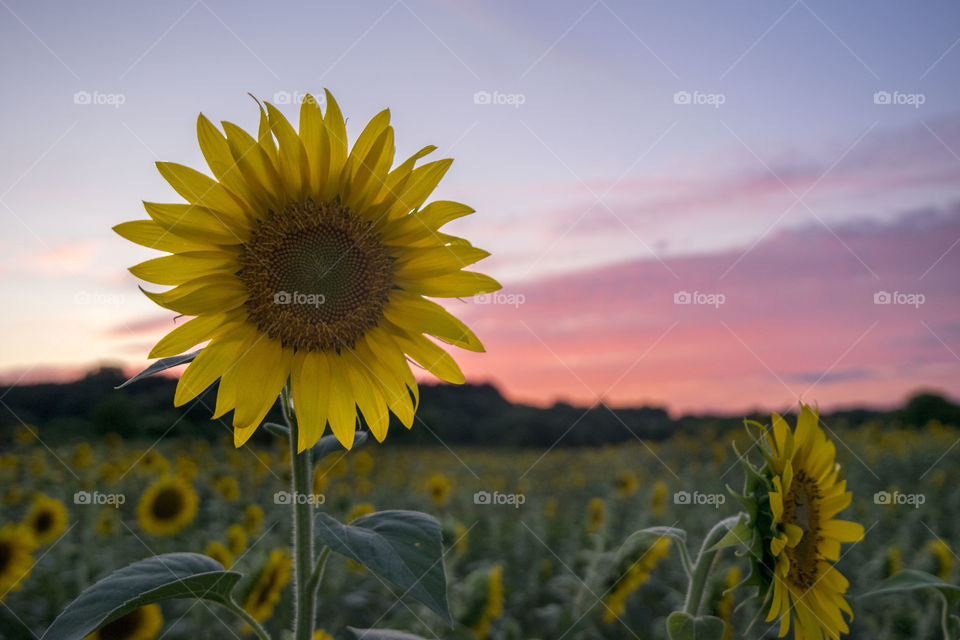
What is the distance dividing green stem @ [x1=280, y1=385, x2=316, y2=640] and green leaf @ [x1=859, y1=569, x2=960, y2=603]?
1.21 meters

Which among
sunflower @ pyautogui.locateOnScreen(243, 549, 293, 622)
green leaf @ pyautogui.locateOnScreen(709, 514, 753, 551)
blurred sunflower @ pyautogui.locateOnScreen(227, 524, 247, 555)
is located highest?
green leaf @ pyautogui.locateOnScreen(709, 514, 753, 551)

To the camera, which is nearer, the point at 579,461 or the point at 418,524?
the point at 418,524

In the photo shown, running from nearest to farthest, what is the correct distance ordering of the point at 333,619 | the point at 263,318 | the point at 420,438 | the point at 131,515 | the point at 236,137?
the point at 236,137 < the point at 263,318 < the point at 333,619 < the point at 131,515 < the point at 420,438

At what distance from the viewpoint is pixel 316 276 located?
1.78 m

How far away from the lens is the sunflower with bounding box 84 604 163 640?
3.23 m

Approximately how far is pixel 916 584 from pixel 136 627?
320 cm

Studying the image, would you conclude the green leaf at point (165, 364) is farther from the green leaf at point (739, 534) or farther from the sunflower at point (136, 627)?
the sunflower at point (136, 627)

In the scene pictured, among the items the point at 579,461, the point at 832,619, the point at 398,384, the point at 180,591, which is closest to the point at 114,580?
the point at 180,591

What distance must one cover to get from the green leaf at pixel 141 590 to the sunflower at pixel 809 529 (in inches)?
46.8

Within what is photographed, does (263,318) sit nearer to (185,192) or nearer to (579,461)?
(185,192)

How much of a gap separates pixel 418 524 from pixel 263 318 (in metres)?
0.64

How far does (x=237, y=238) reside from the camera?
64.2 inches

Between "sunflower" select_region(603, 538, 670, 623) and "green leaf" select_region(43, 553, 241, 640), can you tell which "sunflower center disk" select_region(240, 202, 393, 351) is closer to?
"green leaf" select_region(43, 553, 241, 640)
